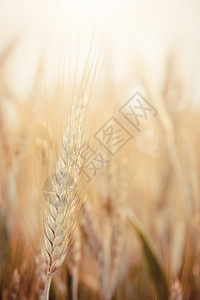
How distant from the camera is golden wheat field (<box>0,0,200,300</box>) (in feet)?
1.32

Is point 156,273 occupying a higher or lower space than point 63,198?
lower

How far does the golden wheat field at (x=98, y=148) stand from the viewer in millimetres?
404

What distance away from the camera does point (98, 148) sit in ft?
1.67

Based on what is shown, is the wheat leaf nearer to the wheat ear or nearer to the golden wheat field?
the golden wheat field

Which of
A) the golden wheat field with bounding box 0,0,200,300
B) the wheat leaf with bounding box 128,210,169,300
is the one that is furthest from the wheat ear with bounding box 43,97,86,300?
the wheat leaf with bounding box 128,210,169,300

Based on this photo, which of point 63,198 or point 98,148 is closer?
point 63,198

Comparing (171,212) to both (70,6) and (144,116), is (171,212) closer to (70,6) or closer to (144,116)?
(144,116)

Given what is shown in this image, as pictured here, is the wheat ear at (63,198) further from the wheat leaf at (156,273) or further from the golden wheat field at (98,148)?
the wheat leaf at (156,273)

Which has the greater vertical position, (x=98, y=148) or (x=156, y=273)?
(x=98, y=148)

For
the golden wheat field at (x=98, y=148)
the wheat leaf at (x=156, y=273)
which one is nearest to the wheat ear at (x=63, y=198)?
the golden wheat field at (x=98, y=148)

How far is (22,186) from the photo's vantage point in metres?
0.60

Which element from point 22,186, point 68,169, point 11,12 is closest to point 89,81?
point 68,169

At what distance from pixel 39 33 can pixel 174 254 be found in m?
0.59

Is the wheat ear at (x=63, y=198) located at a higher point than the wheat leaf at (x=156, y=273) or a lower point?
higher
